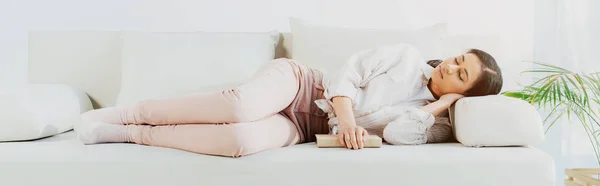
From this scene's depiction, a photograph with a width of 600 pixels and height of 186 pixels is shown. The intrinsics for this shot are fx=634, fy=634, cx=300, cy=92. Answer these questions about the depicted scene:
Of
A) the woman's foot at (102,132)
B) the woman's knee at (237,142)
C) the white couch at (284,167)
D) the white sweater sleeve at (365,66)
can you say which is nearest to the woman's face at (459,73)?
the white sweater sleeve at (365,66)

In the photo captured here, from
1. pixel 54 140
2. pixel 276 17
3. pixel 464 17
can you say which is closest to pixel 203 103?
pixel 54 140

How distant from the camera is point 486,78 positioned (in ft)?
6.59

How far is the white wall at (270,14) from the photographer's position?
308 centimetres

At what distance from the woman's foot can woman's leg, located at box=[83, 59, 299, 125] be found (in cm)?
4

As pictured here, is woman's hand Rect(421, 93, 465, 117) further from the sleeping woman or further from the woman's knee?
the woman's knee

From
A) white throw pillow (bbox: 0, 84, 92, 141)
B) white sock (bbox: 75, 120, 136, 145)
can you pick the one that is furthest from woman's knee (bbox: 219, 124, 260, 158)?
white throw pillow (bbox: 0, 84, 92, 141)

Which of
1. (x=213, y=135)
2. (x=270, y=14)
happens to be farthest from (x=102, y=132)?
(x=270, y=14)

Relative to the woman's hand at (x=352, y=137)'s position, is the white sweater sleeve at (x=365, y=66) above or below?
above

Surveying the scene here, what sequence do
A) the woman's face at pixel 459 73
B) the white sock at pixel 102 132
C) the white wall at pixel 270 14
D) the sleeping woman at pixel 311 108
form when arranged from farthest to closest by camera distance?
the white wall at pixel 270 14 → the woman's face at pixel 459 73 → the white sock at pixel 102 132 → the sleeping woman at pixel 311 108

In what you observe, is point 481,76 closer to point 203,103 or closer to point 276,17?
point 203,103

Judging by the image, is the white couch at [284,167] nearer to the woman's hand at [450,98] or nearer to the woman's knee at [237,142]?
the woman's knee at [237,142]

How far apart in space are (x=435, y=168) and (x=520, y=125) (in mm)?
338

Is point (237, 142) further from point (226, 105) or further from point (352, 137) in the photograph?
point (352, 137)

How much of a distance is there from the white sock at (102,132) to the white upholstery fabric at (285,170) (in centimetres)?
22
